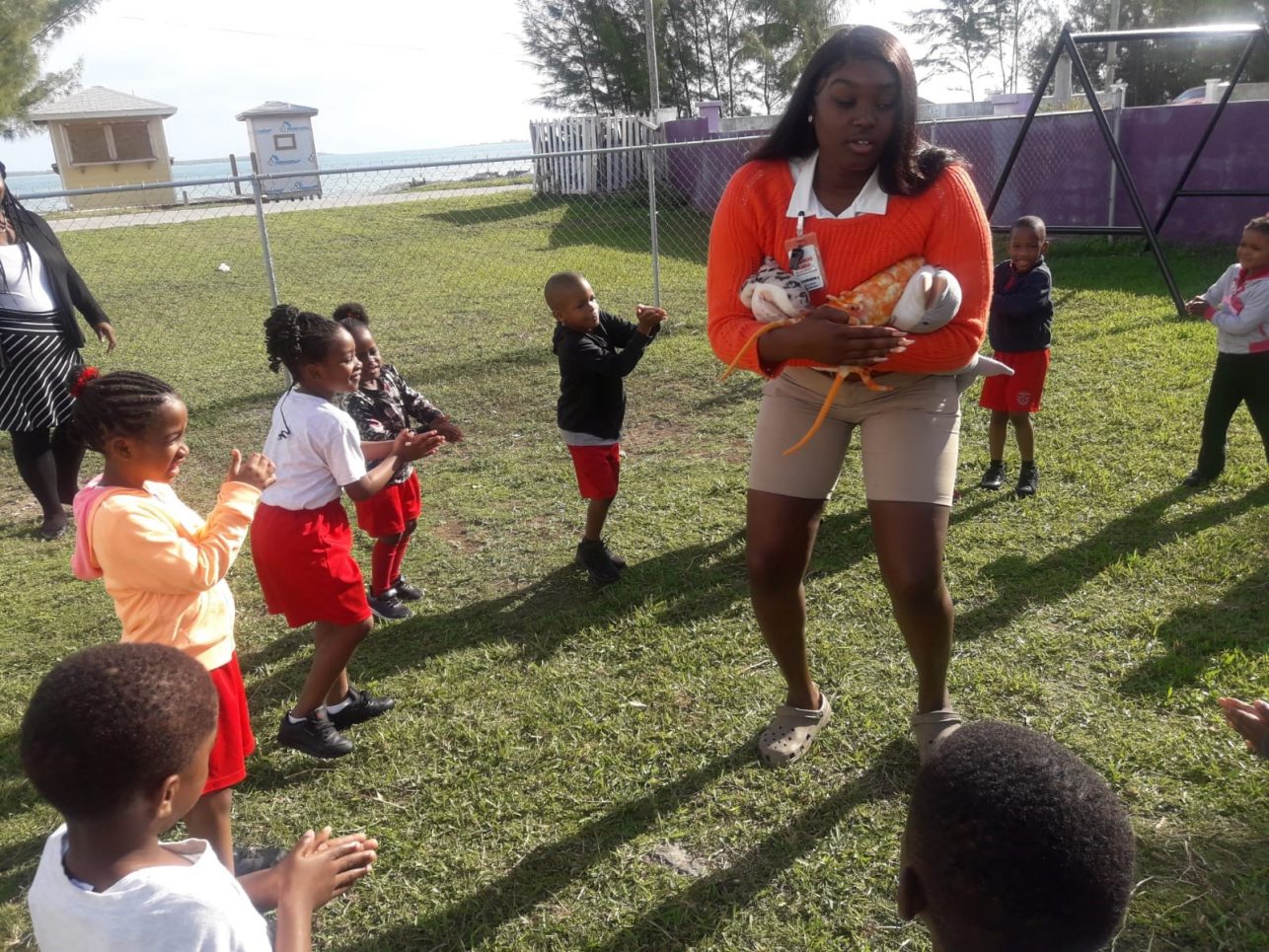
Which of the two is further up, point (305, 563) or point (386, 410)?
point (386, 410)

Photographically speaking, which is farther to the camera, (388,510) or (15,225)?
(15,225)

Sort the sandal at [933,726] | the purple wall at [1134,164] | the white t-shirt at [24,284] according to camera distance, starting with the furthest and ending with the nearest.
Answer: the purple wall at [1134,164], the white t-shirt at [24,284], the sandal at [933,726]

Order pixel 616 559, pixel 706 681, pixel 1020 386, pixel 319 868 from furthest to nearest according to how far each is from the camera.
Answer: pixel 1020 386 → pixel 616 559 → pixel 706 681 → pixel 319 868

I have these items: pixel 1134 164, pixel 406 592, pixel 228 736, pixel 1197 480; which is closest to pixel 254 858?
pixel 228 736

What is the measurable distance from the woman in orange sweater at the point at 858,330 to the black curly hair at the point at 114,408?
1.39 metres

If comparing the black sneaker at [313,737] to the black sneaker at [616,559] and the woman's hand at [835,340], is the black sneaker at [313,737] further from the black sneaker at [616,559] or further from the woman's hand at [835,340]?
the woman's hand at [835,340]

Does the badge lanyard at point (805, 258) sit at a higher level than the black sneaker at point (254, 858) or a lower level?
higher

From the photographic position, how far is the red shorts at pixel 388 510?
12.8 feet

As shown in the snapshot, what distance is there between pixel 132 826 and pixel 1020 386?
14.5ft

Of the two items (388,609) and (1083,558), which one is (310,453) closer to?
(388,609)

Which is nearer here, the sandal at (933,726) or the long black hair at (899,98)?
the long black hair at (899,98)

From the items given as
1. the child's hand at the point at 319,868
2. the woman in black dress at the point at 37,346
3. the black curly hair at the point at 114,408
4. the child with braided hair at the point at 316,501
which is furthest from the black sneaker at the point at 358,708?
the woman in black dress at the point at 37,346

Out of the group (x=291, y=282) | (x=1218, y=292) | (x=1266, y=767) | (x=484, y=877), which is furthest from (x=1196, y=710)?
(x=291, y=282)

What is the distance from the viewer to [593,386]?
418cm
